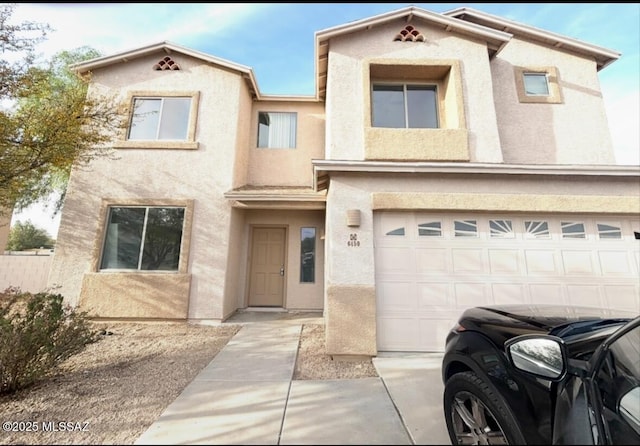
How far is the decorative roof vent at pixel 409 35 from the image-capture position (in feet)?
22.0

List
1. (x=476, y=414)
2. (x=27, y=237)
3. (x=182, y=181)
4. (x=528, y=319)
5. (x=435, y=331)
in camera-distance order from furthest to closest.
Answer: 1. (x=27, y=237)
2. (x=182, y=181)
3. (x=435, y=331)
4. (x=528, y=319)
5. (x=476, y=414)

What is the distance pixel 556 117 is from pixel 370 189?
236 inches

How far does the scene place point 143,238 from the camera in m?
7.25

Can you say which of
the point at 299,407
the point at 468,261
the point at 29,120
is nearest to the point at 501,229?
the point at 468,261

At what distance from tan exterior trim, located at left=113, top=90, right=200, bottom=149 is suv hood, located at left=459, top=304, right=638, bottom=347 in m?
8.08

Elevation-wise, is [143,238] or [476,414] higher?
[143,238]

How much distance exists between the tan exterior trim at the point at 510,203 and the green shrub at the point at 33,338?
549 cm

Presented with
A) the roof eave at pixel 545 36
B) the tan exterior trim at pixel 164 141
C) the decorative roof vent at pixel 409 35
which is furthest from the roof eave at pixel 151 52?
the roof eave at pixel 545 36

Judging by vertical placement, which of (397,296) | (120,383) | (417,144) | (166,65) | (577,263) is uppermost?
(166,65)

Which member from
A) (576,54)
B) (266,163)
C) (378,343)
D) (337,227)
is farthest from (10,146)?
(576,54)

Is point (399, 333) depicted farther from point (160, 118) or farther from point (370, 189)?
point (160, 118)

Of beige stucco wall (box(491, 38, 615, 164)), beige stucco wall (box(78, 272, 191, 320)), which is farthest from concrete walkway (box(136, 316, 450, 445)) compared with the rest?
beige stucco wall (box(491, 38, 615, 164))

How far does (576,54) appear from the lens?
751cm

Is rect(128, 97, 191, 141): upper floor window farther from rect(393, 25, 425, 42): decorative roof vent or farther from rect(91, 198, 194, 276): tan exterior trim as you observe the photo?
rect(393, 25, 425, 42): decorative roof vent
